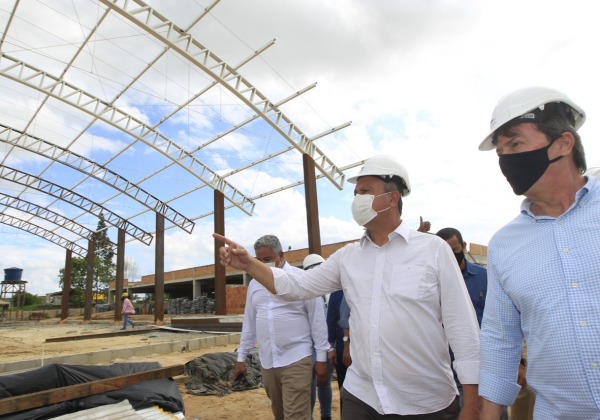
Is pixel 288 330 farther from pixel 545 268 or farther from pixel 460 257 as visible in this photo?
pixel 545 268

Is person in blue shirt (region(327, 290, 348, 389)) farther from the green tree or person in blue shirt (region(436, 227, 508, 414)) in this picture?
the green tree

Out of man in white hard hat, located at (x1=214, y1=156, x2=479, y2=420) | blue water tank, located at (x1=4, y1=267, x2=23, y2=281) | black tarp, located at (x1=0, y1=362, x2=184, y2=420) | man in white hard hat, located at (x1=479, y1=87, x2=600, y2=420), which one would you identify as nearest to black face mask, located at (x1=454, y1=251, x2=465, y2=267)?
man in white hard hat, located at (x1=214, y1=156, x2=479, y2=420)

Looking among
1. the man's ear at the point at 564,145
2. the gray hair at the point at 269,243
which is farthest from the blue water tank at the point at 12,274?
the man's ear at the point at 564,145

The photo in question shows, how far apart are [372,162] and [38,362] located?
820 centimetres

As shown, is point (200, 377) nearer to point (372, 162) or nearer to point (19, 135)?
point (372, 162)

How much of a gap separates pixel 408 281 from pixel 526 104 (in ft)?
3.23

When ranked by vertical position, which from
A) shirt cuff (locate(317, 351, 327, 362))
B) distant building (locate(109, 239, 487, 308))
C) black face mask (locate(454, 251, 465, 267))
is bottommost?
shirt cuff (locate(317, 351, 327, 362))

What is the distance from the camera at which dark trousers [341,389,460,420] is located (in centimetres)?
195

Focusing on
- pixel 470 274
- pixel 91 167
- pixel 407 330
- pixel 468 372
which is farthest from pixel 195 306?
pixel 468 372

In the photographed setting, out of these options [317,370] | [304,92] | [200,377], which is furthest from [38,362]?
[304,92]

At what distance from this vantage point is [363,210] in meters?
2.37

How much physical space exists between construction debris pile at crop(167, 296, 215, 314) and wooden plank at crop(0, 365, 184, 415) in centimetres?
2888

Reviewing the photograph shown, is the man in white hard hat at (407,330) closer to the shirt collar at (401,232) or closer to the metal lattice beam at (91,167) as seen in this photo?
the shirt collar at (401,232)

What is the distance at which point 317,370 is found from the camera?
3504mm
